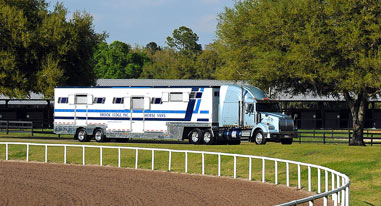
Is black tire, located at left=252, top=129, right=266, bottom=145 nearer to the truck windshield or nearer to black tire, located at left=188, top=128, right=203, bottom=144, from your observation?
the truck windshield

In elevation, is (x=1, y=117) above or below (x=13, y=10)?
below

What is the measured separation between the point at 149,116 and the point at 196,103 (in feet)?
10.5

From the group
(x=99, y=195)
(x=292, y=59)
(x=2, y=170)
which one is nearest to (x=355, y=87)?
(x=292, y=59)

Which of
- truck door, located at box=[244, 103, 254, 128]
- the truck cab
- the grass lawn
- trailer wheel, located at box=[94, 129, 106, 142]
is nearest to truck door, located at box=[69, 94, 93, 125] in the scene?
trailer wheel, located at box=[94, 129, 106, 142]

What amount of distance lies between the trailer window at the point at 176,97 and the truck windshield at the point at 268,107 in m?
4.49

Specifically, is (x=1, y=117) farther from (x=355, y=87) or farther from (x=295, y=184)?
(x=295, y=184)

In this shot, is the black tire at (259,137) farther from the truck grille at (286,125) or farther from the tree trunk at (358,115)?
the tree trunk at (358,115)

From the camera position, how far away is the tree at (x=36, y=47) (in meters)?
49.2

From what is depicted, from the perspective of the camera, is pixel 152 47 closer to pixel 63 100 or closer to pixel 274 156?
pixel 63 100

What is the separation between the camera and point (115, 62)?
12550 cm

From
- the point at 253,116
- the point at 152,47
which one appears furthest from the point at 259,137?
the point at 152,47

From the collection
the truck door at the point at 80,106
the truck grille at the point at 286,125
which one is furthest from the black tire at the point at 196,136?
the truck door at the point at 80,106

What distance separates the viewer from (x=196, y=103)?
39312mm

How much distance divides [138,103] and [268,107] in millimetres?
7673
